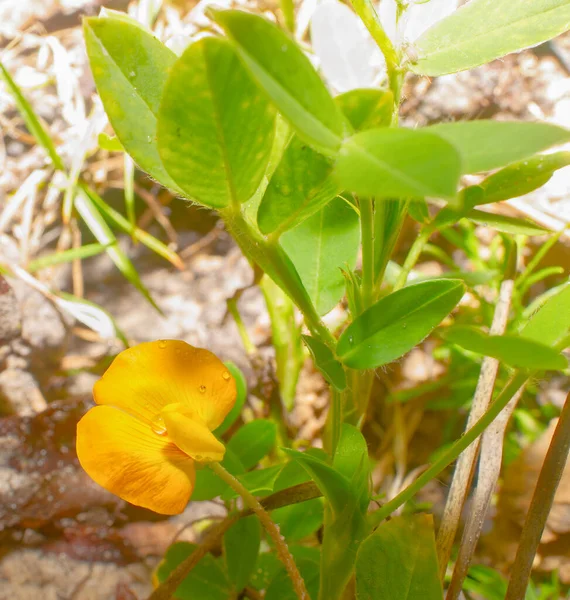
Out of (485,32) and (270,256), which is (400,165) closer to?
(270,256)

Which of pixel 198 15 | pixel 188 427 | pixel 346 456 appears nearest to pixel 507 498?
pixel 346 456

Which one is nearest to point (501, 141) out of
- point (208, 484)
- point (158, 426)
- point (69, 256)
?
point (158, 426)

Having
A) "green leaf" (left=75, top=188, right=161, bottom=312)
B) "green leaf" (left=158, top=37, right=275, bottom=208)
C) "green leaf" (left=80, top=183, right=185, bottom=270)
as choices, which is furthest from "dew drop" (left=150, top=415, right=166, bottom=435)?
"green leaf" (left=80, top=183, right=185, bottom=270)

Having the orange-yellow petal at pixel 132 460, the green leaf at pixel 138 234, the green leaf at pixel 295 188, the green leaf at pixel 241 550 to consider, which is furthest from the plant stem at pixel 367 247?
the green leaf at pixel 138 234

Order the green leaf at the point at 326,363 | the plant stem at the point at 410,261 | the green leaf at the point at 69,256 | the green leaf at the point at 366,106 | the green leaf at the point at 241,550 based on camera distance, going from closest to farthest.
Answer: the green leaf at the point at 366,106
the green leaf at the point at 326,363
the plant stem at the point at 410,261
the green leaf at the point at 241,550
the green leaf at the point at 69,256

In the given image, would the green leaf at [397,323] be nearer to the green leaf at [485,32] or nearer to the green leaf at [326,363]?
the green leaf at [326,363]
